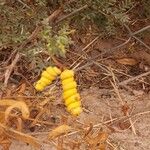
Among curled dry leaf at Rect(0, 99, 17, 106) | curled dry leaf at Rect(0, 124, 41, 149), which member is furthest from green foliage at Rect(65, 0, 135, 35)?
curled dry leaf at Rect(0, 124, 41, 149)

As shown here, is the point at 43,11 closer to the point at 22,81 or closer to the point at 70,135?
the point at 22,81

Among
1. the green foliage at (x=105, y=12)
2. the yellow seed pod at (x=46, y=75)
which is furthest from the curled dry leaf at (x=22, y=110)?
the green foliage at (x=105, y=12)

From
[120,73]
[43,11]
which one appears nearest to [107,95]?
[120,73]

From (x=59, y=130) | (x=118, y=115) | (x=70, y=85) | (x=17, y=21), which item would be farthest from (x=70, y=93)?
(x=17, y=21)

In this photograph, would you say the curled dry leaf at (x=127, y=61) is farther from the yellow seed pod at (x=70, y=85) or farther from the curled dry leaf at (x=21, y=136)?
the curled dry leaf at (x=21, y=136)

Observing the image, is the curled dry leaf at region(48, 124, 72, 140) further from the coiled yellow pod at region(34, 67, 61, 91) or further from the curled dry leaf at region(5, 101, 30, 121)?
the coiled yellow pod at region(34, 67, 61, 91)

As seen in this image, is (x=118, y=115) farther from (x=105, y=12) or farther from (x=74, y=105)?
(x=105, y=12)
